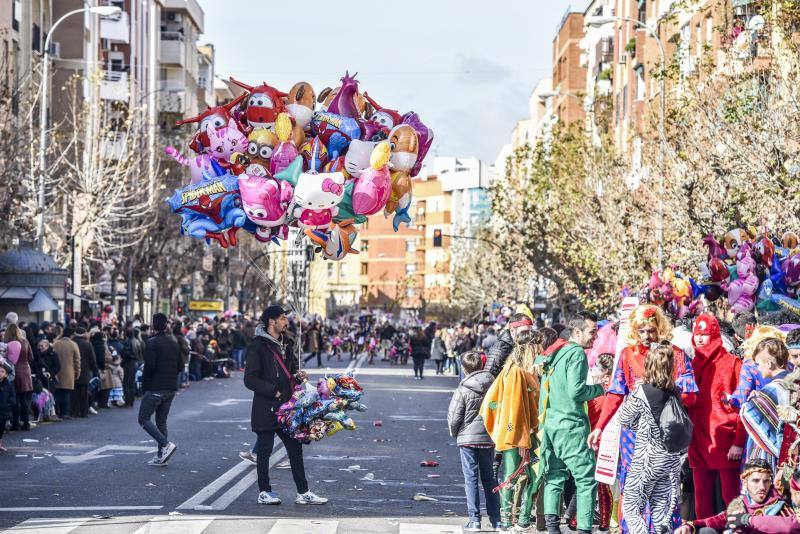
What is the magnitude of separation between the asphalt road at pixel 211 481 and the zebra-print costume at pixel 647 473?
2361mm

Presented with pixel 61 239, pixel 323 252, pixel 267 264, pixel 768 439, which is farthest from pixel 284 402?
pixel 267 264

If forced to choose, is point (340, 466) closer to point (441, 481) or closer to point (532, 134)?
point (441, 481)

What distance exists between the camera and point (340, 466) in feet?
60.9

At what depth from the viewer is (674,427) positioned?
10648mm

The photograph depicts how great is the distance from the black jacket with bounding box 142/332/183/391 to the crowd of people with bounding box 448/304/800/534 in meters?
5.37

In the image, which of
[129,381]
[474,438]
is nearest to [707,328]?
[474,438]

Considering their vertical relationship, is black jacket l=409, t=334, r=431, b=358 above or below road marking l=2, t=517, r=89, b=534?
above

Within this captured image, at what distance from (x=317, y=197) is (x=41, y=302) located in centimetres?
2335

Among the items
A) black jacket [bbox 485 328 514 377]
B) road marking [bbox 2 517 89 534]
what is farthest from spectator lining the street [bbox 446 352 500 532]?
road marking [bbox 2 517 89 534]

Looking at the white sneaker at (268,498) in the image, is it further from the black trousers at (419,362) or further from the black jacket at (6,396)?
the black trousers at (419,362)

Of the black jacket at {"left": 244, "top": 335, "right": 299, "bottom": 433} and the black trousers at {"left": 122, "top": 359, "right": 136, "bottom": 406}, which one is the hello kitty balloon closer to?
the black jacket at {"left": 244, "top": 335, "right": 299, "bottom": 433}

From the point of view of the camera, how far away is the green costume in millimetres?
12289

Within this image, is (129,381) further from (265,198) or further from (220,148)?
(265,198)

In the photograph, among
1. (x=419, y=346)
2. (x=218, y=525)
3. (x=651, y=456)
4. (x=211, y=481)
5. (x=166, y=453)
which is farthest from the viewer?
(x=419, y=346)
